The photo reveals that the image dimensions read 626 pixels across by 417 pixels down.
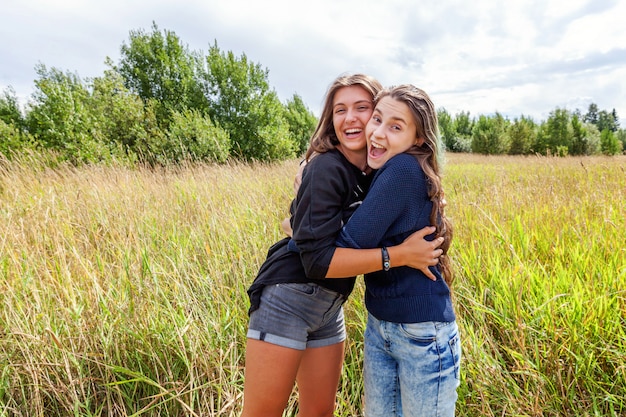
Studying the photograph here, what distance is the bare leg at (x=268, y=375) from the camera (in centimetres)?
122

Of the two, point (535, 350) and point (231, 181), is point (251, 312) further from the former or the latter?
point (231, 181)

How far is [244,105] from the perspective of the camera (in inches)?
744

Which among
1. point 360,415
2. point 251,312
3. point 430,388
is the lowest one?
point 360,415

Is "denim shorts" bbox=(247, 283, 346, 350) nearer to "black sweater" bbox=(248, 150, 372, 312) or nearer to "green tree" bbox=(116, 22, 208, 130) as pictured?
"black sweater" bbox=(248, 150, 372, 312)

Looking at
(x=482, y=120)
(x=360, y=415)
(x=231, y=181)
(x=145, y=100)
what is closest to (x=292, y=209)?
(x=360, y=415)

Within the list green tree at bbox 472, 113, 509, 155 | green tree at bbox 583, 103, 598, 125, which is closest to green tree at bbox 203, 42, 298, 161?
green tree at bbox 472, 113, 509, 155

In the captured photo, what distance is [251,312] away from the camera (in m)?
1.31

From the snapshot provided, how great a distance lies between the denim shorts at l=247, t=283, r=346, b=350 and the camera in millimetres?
1229

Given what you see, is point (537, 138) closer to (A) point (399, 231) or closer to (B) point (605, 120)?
(A) point (399, 231)

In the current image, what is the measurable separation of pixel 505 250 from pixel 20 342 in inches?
125

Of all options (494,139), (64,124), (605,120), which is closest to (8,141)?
(64,124)

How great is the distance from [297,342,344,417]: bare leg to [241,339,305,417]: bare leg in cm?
20

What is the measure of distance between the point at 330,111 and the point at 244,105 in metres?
18.6

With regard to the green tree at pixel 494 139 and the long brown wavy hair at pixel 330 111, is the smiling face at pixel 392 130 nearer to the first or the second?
the long brown wavy hair at pixel 330 111
